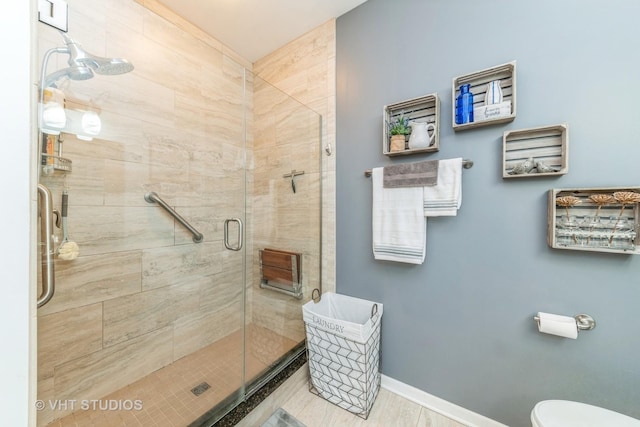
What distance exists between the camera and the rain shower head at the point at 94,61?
1105 mm

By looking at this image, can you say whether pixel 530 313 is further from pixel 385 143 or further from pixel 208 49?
pixel 208 49

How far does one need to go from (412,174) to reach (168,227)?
162 centimetres

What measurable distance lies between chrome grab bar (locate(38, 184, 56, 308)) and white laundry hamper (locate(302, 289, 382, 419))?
3.91 feet

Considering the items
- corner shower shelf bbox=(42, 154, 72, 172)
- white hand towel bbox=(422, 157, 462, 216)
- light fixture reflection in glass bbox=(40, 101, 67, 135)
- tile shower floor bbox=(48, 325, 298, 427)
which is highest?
light fixture reflection in glass bbox=(40, 101, 67, 135)

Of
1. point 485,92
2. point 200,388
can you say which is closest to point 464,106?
point 485,92

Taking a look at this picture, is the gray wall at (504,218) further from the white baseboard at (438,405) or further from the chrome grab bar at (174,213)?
the chrome grab bar at (174,213)

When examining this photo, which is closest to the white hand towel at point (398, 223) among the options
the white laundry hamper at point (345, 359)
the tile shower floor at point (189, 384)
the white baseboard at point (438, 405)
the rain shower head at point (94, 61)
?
the white laundry hamper at point (345, 359)

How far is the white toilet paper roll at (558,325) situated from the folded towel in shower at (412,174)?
0.77 metres

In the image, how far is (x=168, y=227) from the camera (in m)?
1.64

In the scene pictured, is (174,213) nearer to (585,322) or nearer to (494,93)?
(494,93)

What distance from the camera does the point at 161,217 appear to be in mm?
1604

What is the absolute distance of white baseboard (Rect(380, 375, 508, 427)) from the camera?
1.24m

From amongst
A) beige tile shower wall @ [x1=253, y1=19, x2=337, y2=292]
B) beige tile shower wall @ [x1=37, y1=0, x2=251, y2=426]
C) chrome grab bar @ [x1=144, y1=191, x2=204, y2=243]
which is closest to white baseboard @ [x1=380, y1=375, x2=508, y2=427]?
beige tile shower wall @ [x1=253, y1=19, x2=337, y2=292]

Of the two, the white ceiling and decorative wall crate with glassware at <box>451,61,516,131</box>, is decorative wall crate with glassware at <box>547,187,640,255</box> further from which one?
the white ceiling
